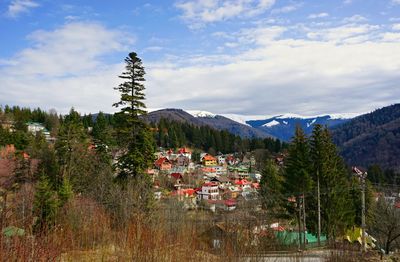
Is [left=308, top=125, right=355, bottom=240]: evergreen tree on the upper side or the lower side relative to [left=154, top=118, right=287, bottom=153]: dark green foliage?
lower

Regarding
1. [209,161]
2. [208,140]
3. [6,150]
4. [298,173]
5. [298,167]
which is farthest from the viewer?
[208,140]

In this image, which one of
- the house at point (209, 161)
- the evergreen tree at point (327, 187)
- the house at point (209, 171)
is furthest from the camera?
the house at point (209, 161)

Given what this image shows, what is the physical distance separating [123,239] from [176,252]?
0.67 m

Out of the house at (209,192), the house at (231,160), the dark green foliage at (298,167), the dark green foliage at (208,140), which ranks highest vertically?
the dark green foliage at (208,140)

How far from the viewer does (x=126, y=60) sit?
20500 millimetres

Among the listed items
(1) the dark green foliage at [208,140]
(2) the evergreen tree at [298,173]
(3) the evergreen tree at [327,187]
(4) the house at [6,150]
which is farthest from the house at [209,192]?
(1) the dark green foliage at [208,140]

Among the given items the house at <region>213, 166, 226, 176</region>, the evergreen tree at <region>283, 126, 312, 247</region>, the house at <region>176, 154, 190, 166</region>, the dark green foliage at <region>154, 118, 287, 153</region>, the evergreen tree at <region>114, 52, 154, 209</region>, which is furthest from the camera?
the dark green foliage at <region>154, 118, 287, 153</region>

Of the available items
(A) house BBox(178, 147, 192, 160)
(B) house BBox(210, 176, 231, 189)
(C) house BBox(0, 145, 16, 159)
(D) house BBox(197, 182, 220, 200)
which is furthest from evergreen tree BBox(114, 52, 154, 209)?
(A) house BBox(178, 147, 192, 160)

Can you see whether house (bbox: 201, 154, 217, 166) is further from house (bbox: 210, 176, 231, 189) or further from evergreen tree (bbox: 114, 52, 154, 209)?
evergreen tree (bbox: 114, 52, 154, 209)

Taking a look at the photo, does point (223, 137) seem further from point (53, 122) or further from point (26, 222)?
point (26, 222)

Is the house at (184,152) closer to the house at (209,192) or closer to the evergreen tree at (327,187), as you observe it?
the house at (209,192)

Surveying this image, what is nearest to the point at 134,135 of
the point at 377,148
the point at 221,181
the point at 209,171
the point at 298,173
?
the point at 298,173

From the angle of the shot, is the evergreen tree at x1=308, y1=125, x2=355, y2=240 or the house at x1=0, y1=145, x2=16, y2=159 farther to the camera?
the house at x1=0, y1=145, x2=16, y2=159

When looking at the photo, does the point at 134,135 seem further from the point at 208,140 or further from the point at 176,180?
Result: the point at 208,140
